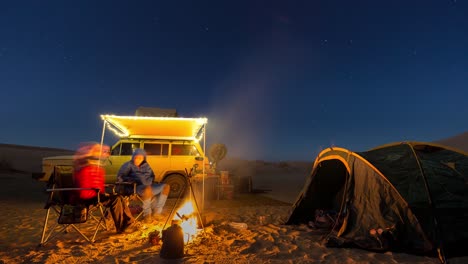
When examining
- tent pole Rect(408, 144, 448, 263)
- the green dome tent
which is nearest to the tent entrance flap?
the green dome tent

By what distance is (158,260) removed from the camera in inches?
143

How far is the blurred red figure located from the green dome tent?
359 cm

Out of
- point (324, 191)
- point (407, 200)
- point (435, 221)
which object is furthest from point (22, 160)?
point (435, 221)

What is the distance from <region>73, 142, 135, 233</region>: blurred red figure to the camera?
4352 millimetres

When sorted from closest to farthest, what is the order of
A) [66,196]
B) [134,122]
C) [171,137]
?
[66,196] → [134,122] → [171,137]

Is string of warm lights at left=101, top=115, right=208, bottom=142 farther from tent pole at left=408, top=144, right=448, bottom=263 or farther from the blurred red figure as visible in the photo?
tent pole at left=408, top=144, right=448, bottom=263

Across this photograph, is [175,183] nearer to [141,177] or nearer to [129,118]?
[129,118]

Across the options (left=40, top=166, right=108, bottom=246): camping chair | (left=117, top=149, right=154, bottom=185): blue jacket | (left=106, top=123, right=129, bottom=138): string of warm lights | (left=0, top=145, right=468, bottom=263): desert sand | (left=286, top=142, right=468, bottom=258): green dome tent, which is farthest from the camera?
(left=106, top=123, right=129, bottom=138): string of warm lights

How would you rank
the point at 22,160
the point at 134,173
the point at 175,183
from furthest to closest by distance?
1. the point at 22,160
2. the point at 175,183
3. the point at 134,173

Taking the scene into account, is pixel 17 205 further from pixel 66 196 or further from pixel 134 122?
pixel 66 196

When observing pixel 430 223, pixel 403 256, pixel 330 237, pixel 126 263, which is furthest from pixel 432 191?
pixel 126 263

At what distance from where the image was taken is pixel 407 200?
408 cm

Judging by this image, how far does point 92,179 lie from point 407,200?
4.88 metres

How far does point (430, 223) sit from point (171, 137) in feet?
24.3
